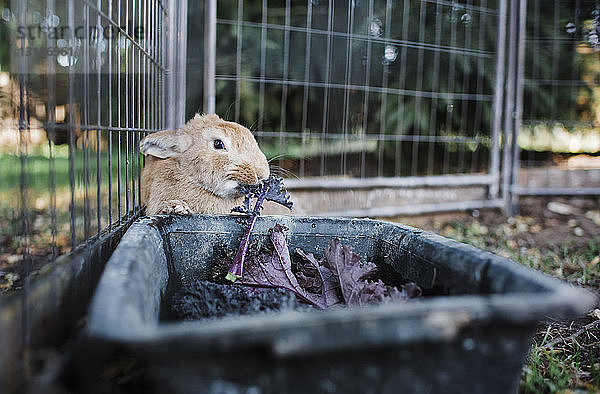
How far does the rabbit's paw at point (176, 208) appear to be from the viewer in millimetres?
1893

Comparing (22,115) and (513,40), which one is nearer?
(22,115)

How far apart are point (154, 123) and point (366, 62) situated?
7.58 feet

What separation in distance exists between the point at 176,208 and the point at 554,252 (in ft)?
9.13

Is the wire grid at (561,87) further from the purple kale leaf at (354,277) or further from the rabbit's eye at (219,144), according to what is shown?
the purple kale leaf at (354,277)

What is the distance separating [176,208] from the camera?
1.90 m

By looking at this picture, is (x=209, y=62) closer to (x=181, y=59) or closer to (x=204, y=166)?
(x=181, y=59)

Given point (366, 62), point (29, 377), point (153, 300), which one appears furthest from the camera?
point (366, 62)

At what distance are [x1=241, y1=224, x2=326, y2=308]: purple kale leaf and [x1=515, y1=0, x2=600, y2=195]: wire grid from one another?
13.8ft

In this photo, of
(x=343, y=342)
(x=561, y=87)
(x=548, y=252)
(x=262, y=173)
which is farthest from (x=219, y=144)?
(x=561, y=87)

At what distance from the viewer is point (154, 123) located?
105 inches

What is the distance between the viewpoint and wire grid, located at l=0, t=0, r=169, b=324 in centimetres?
127

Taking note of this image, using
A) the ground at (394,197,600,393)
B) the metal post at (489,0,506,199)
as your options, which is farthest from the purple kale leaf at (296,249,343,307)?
the metal post at (489,0,506,199)

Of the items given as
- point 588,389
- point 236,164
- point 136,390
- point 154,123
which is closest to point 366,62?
point 154,123

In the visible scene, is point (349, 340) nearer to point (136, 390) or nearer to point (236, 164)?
point (136, 390)
